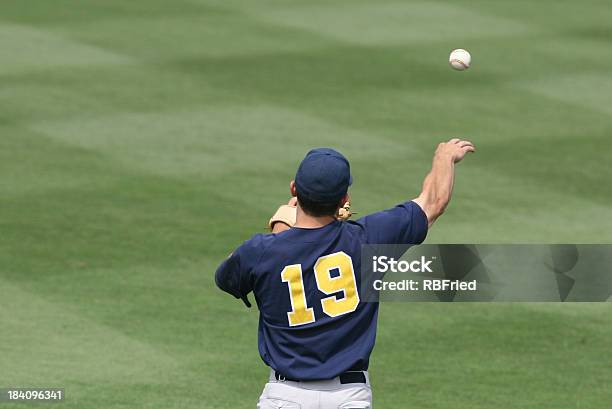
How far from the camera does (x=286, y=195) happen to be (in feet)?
42.2

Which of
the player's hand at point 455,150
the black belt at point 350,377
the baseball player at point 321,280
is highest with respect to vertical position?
the player's hand at point 455,150

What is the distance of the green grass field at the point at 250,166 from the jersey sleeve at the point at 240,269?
2.86 meters

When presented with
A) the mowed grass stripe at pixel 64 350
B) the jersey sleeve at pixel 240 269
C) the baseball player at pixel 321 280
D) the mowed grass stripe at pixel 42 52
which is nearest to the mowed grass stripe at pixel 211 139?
the mowed grass stripe at pixel 42 52

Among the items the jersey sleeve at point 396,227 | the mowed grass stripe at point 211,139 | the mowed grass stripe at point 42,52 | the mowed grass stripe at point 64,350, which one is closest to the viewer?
the jersey sleeve at point 396,227

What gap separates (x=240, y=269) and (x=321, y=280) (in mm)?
367

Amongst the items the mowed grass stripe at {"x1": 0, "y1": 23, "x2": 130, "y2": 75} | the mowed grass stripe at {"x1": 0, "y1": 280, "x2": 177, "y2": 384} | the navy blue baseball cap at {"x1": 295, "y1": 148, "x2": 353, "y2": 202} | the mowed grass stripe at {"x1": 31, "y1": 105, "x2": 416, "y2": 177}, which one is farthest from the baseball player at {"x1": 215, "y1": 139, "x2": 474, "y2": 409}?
the mowed grass stripe at {"x1": 0, "y1": 23, "x2": 130, "y2": 75}

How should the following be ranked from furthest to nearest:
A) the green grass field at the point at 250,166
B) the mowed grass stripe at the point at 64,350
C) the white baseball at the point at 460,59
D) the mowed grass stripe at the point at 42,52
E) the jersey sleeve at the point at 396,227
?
the mowed grass stripe at the point at 42,52 < the white baseball at the point at 460,59 < the green grass field at the point at 250,166 < the mowed grass stripe at the point at 64,350 < the jersey sleeve at the point at 396,227

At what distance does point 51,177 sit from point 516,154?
16.5 ft

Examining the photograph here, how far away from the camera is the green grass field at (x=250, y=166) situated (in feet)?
30.0

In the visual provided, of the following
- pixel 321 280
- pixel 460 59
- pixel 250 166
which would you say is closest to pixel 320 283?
pixel 321 280

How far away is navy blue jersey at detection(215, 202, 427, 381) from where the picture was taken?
18.4 ft

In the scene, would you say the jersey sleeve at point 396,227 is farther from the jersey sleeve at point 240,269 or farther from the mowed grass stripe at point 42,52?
the mowed grass stripe at point 42,52

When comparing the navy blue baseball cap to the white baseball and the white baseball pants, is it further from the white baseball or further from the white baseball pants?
the white baseball

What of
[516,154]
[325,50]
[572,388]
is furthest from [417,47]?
[572,388]
